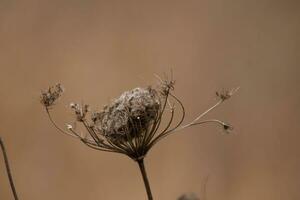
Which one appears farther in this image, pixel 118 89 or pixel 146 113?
pixel 118 89

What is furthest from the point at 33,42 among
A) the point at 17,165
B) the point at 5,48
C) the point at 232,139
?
the point at 232,139

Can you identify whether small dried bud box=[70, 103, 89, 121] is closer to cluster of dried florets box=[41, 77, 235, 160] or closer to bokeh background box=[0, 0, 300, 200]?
cluster of dried florets box=[41, 77, 235, 160]

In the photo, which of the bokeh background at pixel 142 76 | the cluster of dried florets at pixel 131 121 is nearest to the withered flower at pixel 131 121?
the cluster of dried florets at pixel 131 121

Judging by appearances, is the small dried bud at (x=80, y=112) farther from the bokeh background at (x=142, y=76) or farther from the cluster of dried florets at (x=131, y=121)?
the bokeh background at (x=142, y=76)

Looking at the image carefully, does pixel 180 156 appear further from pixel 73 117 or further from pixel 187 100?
pixel 73 117

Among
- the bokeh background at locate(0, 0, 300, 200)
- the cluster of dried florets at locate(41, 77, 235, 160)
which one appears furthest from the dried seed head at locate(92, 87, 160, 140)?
the bokeh background at locate(0, 0, 300, 200)

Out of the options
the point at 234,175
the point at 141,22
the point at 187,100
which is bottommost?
the point at 234,175

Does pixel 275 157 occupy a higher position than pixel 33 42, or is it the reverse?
pixel 33 42
